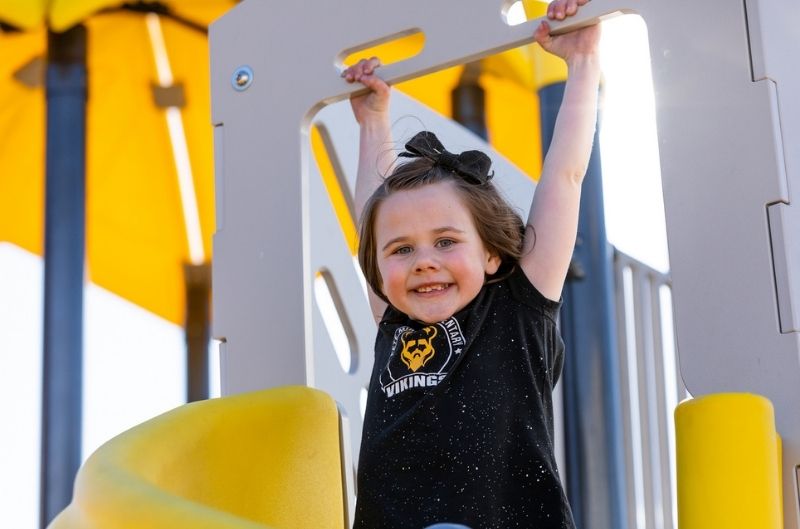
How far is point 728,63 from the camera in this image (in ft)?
3.49

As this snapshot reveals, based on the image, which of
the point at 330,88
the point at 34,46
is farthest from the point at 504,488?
the point at 34,46

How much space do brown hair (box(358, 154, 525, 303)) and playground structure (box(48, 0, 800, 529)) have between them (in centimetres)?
12

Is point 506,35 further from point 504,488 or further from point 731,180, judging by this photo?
point 504,488

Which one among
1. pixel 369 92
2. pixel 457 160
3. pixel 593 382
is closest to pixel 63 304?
pixel 593 382

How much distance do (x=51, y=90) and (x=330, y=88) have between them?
5.39 feet

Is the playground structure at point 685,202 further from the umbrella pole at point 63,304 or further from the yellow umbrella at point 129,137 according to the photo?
the yellow umbrella at point 129,137

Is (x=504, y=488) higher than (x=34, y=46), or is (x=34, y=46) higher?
(x=34, y=46)

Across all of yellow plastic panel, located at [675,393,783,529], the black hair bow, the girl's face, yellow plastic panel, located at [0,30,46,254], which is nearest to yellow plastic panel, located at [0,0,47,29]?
yellow plastic panel, located at [0,30,46,254]

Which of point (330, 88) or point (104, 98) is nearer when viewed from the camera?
point (330, 88)

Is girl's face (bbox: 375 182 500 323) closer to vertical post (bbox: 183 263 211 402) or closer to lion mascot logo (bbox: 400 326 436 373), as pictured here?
lion mascot logo (bbox: 400 326 436 373)

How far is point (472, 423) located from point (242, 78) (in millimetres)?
613

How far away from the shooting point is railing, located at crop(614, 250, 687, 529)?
2.11 meters

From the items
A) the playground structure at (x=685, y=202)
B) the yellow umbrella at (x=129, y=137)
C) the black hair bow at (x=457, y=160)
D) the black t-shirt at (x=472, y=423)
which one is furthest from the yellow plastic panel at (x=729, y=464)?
the yellow umbrella at (x=129, y=137)

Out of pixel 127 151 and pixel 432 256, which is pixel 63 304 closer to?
pixel 127 151
